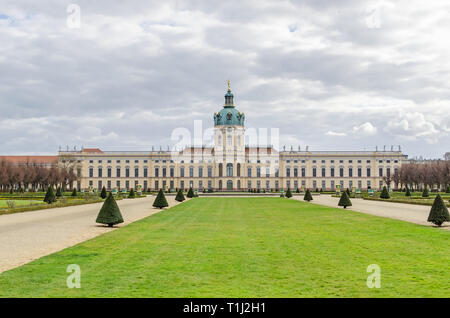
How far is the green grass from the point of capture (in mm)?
7105

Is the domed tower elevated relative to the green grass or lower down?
elevated

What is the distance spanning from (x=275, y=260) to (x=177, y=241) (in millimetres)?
3891

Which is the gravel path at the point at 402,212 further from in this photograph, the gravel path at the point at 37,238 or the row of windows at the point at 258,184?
the row of windows at the point at 258,184

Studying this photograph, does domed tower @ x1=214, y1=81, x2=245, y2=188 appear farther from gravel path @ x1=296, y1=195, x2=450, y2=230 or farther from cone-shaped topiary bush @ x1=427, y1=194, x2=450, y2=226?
cone-shaped topiary bush @ x1=427, y1=194, x2=450, y2=226

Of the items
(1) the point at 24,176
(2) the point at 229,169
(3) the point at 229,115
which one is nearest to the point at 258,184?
(2) the point at 229,169

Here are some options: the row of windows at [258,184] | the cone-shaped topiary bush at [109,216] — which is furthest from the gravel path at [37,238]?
the row of windows at [258,184]

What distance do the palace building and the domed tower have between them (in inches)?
75.0

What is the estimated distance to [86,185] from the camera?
96.9m

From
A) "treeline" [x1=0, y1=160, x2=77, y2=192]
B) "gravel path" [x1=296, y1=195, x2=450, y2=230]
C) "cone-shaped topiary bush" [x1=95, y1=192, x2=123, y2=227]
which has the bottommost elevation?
"gravel path" [x1=296, y1=195, x2=450, y2=230]

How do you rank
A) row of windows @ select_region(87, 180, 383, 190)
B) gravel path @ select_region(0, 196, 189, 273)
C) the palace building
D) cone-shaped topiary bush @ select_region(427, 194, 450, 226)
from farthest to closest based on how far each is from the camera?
the palace building < row of windows @ select_region(87, 180, 383, 190) < cone-shaped topiary bush @ select_region(427, 194, 450, 226) < gravel path @ select_region(0, 196, 189, 273)

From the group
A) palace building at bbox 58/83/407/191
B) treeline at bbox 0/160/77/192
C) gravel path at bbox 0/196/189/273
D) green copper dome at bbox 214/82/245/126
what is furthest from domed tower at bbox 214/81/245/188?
gravel path at bbox 0/196/189/273

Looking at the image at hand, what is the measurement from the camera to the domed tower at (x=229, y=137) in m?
91.2
